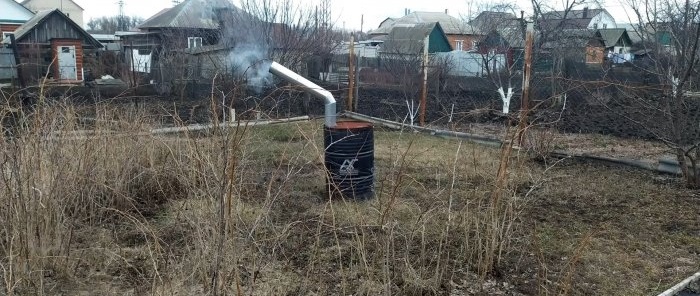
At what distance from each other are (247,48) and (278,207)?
8687 millimetres

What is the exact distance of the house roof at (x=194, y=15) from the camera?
15.8 metres

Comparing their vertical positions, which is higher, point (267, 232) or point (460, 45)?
point (460, 45)

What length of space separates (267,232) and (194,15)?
58.5 feet

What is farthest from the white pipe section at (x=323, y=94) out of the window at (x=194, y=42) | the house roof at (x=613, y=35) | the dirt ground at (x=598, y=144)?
the house roof at (x=613, y=35)

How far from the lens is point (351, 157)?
4.84 metres

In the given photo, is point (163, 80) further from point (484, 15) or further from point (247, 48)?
point (484, 15)

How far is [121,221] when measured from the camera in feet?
14.2

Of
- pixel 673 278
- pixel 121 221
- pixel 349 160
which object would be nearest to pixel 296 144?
pixel 349 160

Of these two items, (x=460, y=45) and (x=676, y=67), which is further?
(x=460, y=45)

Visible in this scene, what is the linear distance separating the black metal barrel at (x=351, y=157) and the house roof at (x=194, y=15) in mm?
9802

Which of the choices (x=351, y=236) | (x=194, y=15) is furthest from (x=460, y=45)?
(x=351, y=236)

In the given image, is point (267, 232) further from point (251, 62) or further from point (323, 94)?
point (251, 62)

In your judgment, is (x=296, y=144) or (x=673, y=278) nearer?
(x=673, y=278)

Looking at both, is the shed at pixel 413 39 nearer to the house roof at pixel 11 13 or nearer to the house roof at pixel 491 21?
the house roof at pixel 491 21
